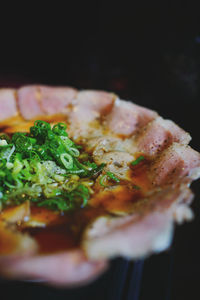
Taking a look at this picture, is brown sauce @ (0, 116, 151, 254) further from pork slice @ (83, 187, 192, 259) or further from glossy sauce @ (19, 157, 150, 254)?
pork slice @ (83, 187, 192, 259)

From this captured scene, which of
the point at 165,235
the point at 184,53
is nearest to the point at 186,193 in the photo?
the point at 165,235

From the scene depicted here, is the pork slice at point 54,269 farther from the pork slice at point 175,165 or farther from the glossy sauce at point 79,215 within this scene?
the pork slice at point 175,165

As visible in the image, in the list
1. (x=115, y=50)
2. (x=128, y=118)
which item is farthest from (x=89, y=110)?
(x=115, y=50)

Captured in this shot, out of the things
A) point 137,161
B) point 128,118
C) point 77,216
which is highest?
point 128,118

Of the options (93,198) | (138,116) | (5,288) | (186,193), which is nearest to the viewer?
(5,288)

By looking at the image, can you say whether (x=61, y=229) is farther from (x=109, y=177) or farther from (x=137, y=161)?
(x=137, y=161)

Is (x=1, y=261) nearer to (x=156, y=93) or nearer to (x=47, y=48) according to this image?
(x=156, y=93)
